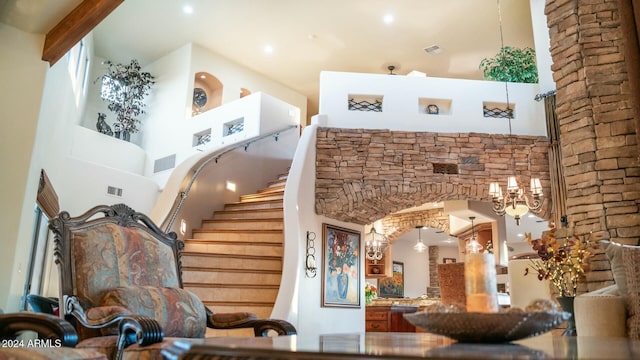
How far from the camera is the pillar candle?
128 centimetres

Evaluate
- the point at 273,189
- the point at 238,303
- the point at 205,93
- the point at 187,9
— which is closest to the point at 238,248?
the point at 238,303

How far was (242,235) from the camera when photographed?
7.30m

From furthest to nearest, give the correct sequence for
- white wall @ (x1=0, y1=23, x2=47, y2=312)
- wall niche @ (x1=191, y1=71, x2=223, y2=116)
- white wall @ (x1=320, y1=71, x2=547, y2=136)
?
wall niche @ (x1=191, y1=71, x2=223, y2=116)
white wall @ (x1=320, y1=71, x2=547, y2=136)
white wall @ (x1=0, y1=23, x2=47, y2=312)

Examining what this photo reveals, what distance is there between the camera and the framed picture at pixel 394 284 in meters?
14.2

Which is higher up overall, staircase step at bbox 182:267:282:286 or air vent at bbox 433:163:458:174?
air vent at bbox 433:163:458:174

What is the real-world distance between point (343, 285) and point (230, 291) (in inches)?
75.5

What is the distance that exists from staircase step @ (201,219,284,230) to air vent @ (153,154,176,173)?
8.78 ft

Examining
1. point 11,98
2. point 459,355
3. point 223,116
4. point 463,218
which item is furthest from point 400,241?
point 459,355

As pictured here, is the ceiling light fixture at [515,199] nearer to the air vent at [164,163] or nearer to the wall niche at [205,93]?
the air vent at [164,163]

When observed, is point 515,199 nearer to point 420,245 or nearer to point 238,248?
point 238,248

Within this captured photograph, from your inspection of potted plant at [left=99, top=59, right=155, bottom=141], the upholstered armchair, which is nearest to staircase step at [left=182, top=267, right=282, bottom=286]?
the upholstered armchair

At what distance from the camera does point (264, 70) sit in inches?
475

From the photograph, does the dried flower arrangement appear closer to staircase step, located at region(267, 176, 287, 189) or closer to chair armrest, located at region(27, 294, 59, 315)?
chair armrest, located at region(27, 294, 59, 315)

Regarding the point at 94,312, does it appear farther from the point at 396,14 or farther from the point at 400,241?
the point at 400,241
